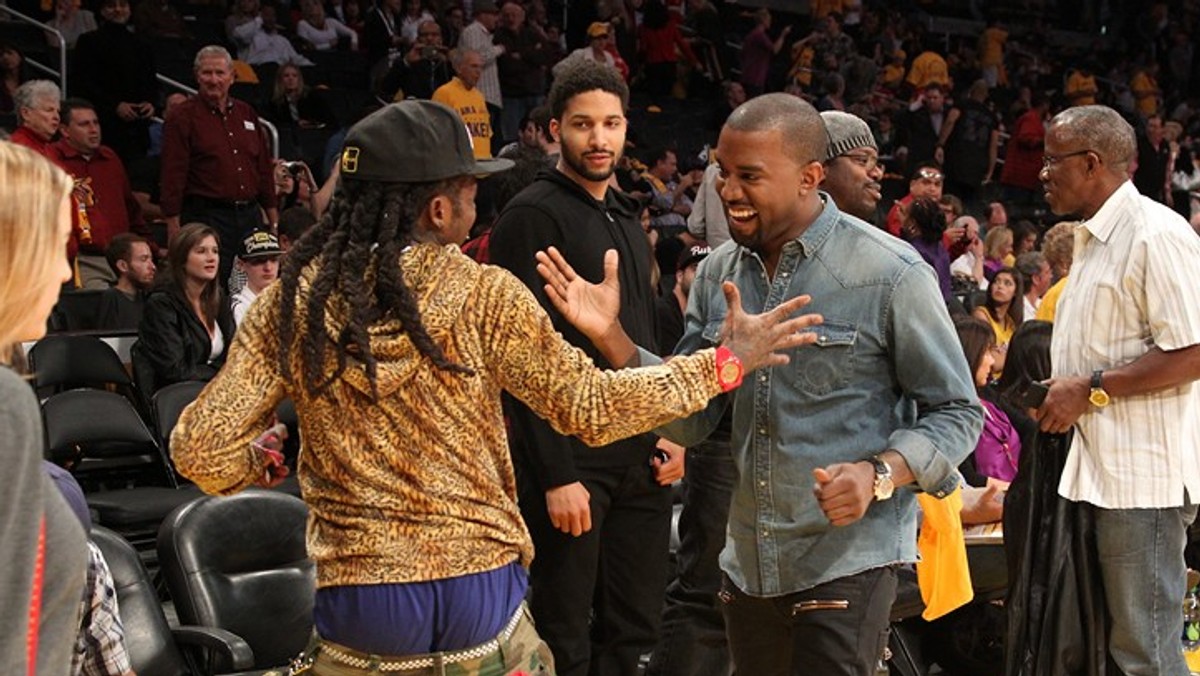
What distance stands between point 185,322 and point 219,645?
3.45m

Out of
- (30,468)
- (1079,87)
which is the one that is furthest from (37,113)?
(1079,87)

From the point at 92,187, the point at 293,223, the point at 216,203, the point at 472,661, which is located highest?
the point at 92,187

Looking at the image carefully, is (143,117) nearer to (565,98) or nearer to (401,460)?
(565,98)

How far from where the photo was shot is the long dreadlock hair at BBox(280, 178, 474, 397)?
282 cm

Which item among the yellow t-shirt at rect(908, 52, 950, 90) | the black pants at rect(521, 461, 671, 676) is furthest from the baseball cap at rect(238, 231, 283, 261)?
the yellow t-shirt at rect(908, 52, 950, 90)

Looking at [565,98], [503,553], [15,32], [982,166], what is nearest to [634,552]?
[565,98]

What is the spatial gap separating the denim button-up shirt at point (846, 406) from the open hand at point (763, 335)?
32 cm

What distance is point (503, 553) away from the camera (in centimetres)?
292

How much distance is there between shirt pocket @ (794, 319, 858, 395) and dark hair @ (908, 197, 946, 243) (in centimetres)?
617

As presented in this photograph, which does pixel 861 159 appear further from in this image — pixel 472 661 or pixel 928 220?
pixel 928 220

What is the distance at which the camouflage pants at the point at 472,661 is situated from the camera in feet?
9.36

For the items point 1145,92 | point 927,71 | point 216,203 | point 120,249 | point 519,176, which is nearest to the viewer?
point 519,176

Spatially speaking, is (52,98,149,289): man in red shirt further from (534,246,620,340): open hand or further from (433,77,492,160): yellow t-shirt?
(534,246,620,340): open hand

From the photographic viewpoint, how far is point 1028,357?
17.1ft
